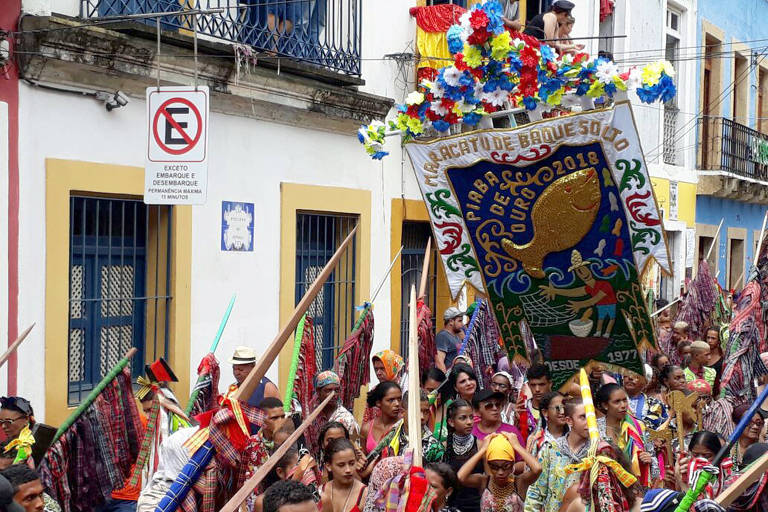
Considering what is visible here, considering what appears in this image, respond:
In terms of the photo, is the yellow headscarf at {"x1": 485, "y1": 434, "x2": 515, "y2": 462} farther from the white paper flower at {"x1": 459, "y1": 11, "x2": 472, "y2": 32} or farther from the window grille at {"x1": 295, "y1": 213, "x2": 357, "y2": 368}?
the window grille at {"x1": 295, "y1": 213, "x2": 357, "y2": 368}

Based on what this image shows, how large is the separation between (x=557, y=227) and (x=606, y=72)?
996mm

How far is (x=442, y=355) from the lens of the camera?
35.4 feet

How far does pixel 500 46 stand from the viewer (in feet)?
24.0

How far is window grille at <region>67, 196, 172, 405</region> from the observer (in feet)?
28.6

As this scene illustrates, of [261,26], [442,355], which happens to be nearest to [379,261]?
[442,355]

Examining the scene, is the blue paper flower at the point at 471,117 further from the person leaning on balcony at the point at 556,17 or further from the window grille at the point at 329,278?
the window grille at the point at 329,278

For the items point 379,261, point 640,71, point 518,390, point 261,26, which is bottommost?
point 518,390

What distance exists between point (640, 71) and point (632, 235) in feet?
3.25

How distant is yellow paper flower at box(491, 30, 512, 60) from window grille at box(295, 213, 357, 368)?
4315 millimetres

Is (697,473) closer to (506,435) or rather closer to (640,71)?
(506,435)

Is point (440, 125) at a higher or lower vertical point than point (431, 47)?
lower

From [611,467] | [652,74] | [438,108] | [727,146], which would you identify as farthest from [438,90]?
[727,146]

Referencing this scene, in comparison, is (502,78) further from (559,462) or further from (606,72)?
(559,462)

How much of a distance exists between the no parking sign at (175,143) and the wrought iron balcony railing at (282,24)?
91 cm
